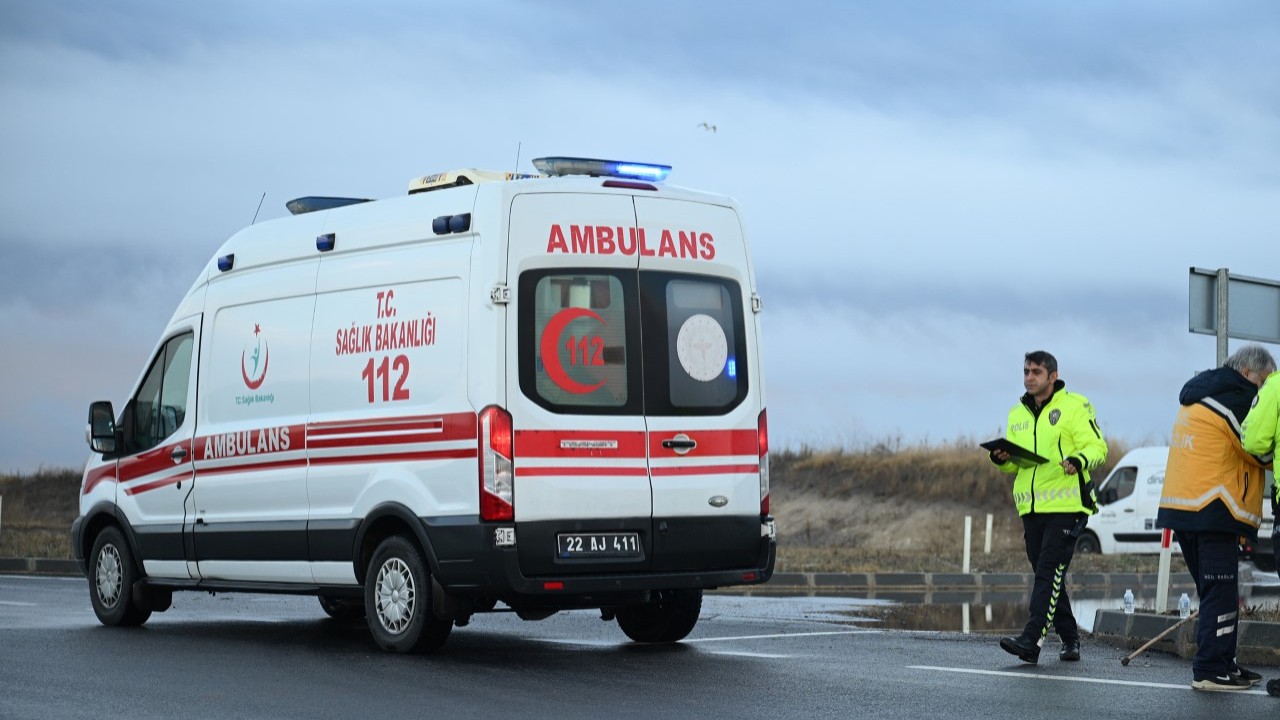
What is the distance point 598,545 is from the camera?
32.4ft

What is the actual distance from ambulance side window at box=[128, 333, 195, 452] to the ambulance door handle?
A: 4066 millimetres

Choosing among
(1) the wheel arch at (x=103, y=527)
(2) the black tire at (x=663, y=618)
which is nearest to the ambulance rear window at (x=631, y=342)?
(2) the black tire at (x=663, y=618)

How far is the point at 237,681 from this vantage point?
9.02 meters

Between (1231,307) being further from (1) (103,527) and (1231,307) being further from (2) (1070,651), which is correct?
(1) (103,527)

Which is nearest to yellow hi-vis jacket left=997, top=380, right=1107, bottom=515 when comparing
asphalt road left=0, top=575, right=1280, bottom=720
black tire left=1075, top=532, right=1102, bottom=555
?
asphalt road left=0, top=575, right=1280, bottom=720

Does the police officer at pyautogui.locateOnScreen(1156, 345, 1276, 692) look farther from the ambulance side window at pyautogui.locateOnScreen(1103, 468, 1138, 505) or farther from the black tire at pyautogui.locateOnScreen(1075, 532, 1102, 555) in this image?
the black tire at pyautogui.locateOnScreen(1075, 532, 1102, 555)

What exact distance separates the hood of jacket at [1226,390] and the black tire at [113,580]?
7.80 meters

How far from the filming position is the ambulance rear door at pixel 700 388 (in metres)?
10.1

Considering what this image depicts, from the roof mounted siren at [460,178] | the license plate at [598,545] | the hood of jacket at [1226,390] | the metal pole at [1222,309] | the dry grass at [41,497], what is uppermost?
the roof mounted siren at [460,178]

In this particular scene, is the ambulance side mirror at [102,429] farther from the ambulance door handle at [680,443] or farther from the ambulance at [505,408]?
the ambulance door handle at [680,443]

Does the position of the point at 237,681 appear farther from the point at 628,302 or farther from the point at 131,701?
the point at 628,302

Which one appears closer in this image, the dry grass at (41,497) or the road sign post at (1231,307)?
the road sign post at (1231,307)

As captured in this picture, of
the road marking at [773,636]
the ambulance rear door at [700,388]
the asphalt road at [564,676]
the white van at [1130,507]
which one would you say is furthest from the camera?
the white van at [1130,507]

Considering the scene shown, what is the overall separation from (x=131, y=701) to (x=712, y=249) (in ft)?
14.8
